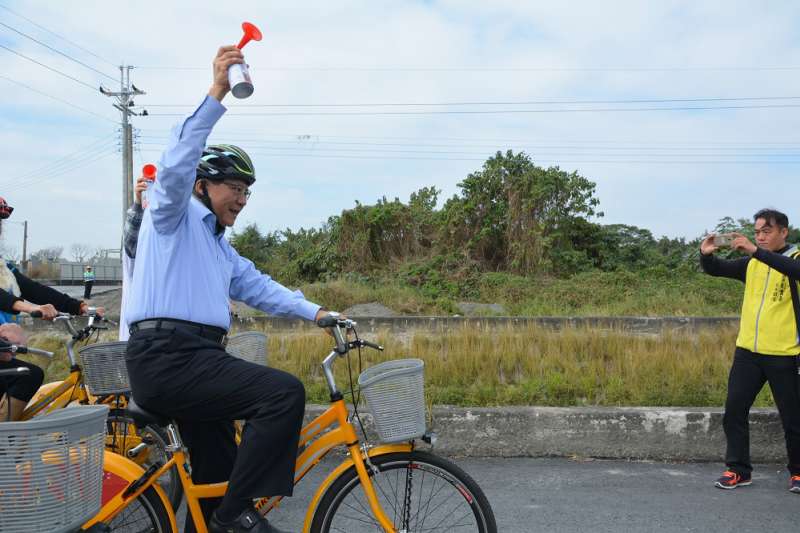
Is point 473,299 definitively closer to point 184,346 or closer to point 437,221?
point 437,221

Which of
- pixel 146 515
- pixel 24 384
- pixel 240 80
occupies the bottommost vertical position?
pixel 146 515

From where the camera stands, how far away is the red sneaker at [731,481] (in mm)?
4715

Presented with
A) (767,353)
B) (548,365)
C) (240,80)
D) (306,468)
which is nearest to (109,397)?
(306,468)

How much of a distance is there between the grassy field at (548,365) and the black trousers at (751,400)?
3.79 ft

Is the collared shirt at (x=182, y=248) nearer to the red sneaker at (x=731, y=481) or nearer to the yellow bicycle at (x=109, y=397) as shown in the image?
the yellow bicycle at (x=109, y=397)

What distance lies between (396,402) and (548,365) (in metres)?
4.33

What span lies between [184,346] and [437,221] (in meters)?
18.2

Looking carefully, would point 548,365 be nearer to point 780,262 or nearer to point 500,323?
point 500,323

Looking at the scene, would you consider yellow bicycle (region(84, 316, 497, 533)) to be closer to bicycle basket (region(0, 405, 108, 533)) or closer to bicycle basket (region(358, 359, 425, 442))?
bicycle basket (region(358, 359, 425, 442))

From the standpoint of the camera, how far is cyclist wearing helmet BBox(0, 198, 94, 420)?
3.95m

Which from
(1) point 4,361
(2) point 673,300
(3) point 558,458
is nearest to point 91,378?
(1) point 4,361

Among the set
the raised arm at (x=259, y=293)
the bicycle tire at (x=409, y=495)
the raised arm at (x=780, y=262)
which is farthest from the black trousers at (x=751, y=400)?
the raised arm at (x=259, y=293)

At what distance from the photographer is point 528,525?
409 centimetres

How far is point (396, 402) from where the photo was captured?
2.87 m
